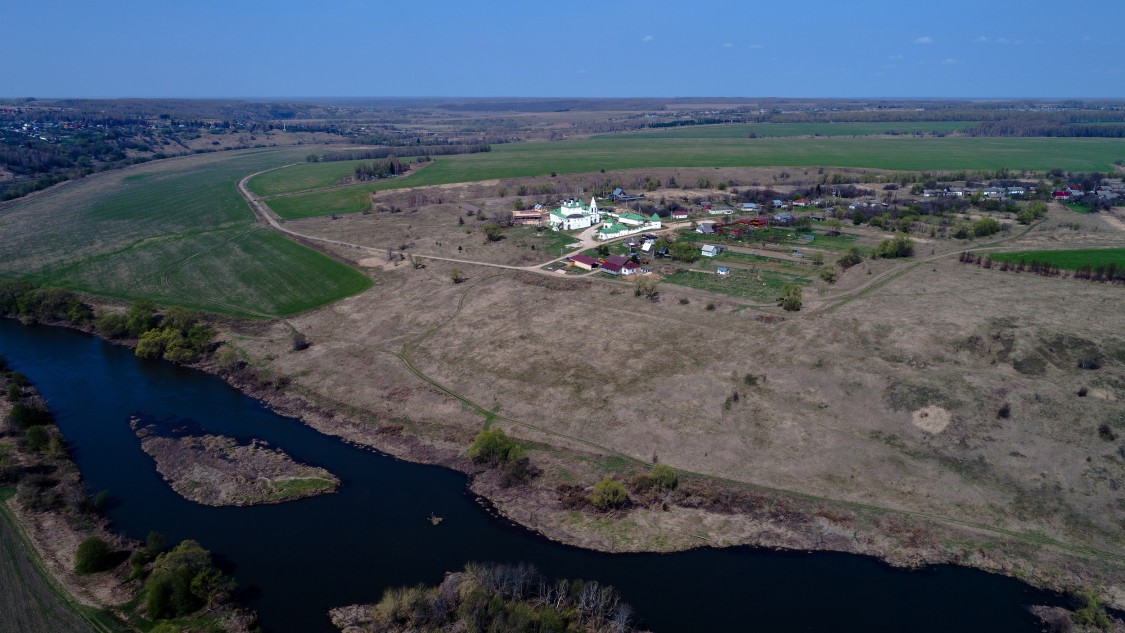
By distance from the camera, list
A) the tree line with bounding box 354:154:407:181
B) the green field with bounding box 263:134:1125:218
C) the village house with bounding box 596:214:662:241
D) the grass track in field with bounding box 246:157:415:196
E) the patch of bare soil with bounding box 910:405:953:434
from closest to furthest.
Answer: the patch of bare soil with bounding box 910:405:953:434
the village house with bounding box 596:214:662:241
the green field with bounding box 263:134:1125:218
the grass track in field with bounding box 246:157:415:196
the tree line with bounding box 354:154:407:181

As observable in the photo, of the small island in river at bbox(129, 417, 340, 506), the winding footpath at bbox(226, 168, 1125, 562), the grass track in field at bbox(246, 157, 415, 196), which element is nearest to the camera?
the winding footpath at bbox(226, 168, 1125, 562)

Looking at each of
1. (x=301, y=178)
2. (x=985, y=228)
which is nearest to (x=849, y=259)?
(x=985, y=228)

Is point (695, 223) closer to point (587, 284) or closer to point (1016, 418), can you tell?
point (587, 284)

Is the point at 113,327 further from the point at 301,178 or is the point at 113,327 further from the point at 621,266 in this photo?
the point at 301,178

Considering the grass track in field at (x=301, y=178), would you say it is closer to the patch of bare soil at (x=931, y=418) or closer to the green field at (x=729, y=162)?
the green field at (x=729, y=162)

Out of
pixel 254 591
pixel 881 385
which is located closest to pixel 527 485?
pixel 254 591

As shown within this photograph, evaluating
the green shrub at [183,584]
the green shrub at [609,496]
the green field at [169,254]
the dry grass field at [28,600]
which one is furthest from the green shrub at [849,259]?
the dry grass field at [28,600]

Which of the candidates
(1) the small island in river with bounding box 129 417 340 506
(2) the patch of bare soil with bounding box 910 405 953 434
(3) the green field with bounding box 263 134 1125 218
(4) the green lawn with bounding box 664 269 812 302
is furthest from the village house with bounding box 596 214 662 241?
(3) the green field with bounding box 263 134 1125 218

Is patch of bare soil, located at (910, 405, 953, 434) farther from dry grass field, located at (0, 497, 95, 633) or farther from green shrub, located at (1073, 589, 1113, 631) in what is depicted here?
dry grass field, located at (0, 497, 95, 633)
